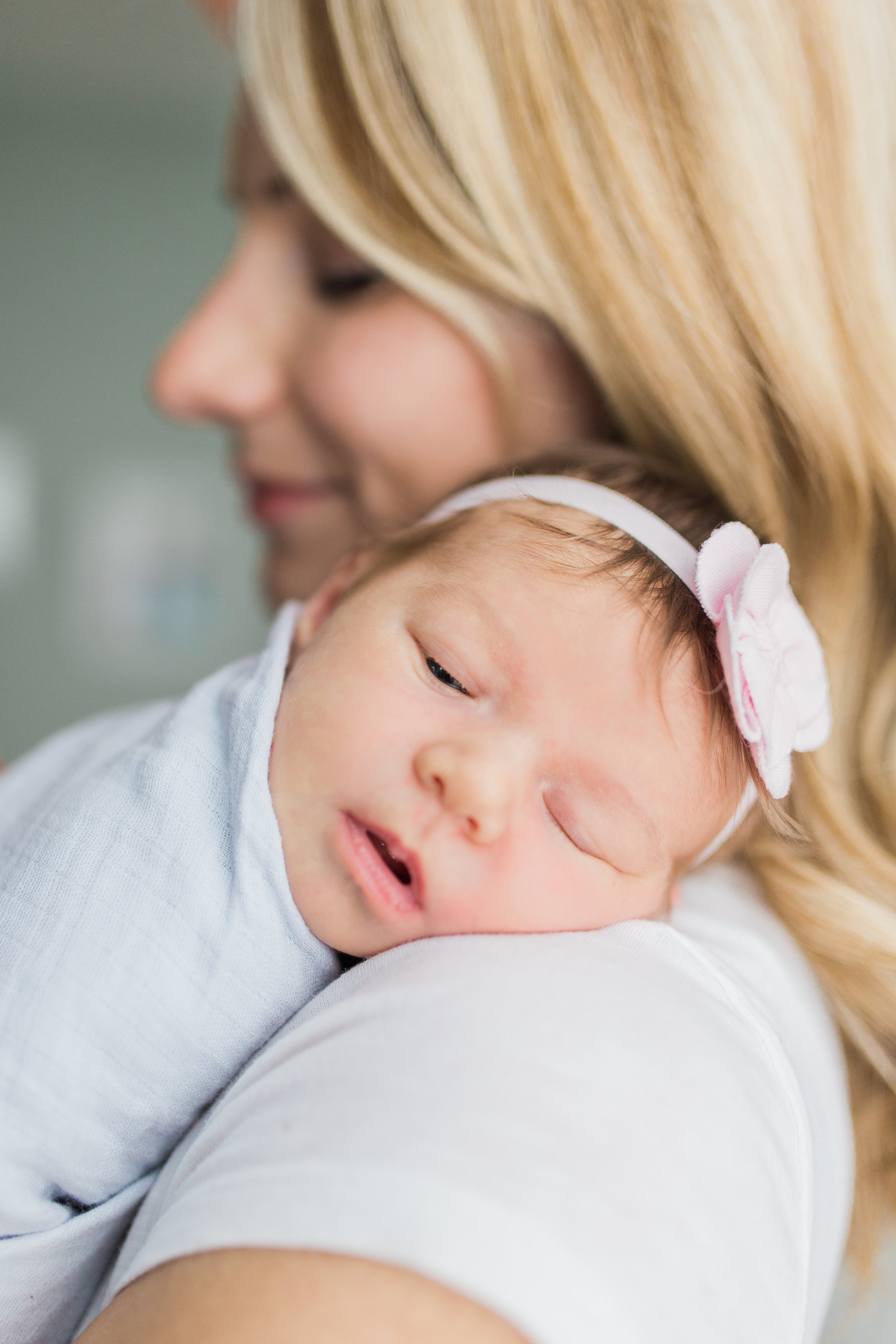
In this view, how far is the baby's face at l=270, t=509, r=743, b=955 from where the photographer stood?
0.65m

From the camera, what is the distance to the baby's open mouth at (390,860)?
0.68 metres

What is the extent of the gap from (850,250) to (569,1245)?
803 millimetres

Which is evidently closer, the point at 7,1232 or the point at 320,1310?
the point at 320,1310

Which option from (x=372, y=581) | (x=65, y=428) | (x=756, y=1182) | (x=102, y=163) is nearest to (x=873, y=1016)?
(x=756, y=1182)

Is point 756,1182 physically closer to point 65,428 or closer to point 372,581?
point 372,581

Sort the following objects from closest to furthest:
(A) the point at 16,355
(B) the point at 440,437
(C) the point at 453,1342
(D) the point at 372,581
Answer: (C) the point at 453,1342 < (D) the point at 372,581 < (B) the point at 440,437 < (A) the point at 16,355

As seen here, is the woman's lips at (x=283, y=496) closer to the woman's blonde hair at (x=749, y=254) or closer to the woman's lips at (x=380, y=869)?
the woman's blonde hair at (x=749, y=254)

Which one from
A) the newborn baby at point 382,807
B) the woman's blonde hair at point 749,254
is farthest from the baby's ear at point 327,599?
the woman's blonde hair at point 749,254

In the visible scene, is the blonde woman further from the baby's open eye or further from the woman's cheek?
the baby's open eye

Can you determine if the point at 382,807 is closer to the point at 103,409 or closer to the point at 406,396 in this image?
the point at 406,396

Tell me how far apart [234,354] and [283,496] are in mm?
180

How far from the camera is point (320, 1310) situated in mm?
391

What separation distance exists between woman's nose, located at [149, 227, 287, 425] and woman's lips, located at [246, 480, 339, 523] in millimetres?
96

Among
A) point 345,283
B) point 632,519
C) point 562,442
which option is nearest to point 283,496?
point 345,283
